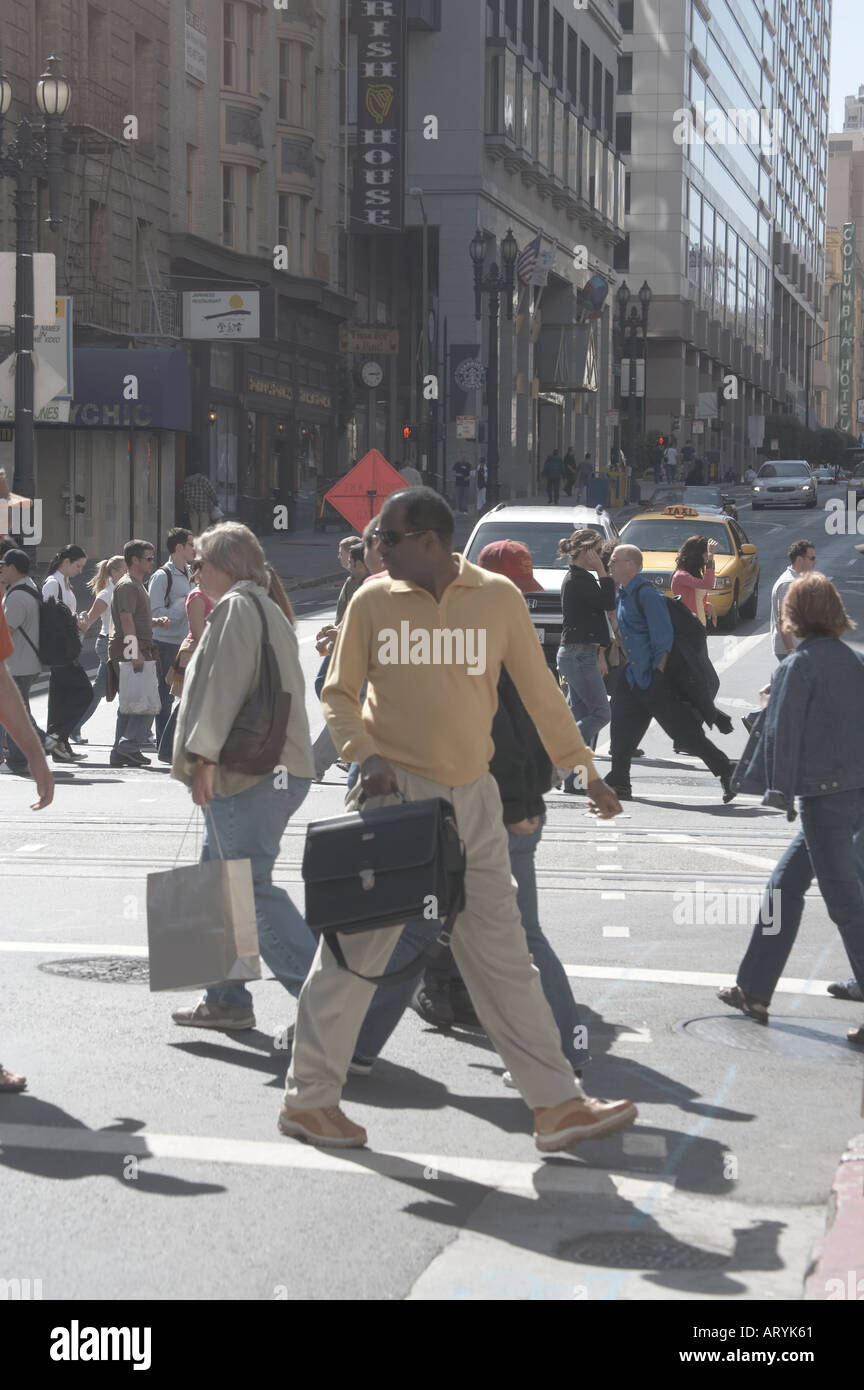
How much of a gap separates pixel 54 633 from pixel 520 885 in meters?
9.35

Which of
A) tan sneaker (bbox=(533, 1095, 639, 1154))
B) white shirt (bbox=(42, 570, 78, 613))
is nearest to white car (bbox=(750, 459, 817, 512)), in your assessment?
white shirt (bbox=(42, 570, 78, 613))

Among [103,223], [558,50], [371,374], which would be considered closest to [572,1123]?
[103,223]

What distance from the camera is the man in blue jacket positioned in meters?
13.5

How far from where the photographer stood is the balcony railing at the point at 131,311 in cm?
3559

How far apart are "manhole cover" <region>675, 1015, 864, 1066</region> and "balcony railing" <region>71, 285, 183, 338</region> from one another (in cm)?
2976

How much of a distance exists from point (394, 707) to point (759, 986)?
2428 millimetres

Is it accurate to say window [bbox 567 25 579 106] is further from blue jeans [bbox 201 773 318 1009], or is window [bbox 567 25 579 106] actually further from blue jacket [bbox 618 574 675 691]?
blue jeans [bbox 201 773 318 1009]

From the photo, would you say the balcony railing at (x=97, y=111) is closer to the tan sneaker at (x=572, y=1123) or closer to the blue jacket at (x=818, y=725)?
the blue jacket at (x=818, y=725)

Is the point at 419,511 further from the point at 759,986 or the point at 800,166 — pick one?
the point at 800,166

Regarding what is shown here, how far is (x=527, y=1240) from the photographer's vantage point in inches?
198

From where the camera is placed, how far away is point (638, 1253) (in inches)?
195

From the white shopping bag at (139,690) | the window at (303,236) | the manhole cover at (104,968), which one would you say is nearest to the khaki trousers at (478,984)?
the manhole cover at (104,968)

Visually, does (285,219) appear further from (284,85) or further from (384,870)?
(384,870)

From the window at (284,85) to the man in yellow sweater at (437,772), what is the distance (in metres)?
43.9
